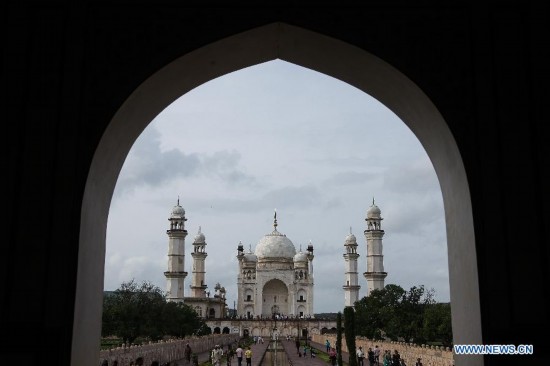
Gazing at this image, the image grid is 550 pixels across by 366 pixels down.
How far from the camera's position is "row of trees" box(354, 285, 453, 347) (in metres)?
26.3

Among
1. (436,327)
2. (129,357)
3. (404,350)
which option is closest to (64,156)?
(129,357)

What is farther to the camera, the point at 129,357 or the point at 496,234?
the point at 129,357

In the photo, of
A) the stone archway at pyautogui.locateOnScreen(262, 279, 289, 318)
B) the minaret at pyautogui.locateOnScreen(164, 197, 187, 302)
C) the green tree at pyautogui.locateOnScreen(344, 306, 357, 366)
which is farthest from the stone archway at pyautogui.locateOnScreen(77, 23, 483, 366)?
the stone archway at pyautogui.locateOnScreen(262, 279, 289, 318)

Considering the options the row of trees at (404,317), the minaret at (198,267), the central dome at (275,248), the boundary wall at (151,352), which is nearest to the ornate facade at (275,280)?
the central dome at (275,248)

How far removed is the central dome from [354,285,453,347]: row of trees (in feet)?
72.8

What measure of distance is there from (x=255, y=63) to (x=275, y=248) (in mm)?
54314

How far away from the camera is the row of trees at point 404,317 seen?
26312mm

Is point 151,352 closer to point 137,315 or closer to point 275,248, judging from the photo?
point 137,315

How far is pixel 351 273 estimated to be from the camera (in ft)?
174

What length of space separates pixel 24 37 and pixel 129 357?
1322 centimetres

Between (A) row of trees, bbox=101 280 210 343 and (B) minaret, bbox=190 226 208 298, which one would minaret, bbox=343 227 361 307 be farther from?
(A) row of trees, bbox=101 280 210 343

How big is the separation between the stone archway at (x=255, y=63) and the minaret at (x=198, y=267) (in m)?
50.3

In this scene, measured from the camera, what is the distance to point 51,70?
476 centimetres

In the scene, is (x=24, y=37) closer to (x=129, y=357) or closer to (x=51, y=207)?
(x=51, y=207)
